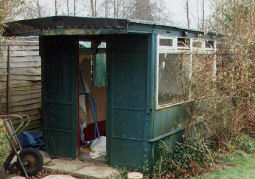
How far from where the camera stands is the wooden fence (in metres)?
8.73

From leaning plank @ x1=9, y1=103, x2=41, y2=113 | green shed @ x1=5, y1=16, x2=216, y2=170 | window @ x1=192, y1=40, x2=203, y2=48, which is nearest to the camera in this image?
green shed @ x1=5, y1=16, x2=216, y2=170

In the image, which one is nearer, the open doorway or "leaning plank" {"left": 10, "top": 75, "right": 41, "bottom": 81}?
the open doorway

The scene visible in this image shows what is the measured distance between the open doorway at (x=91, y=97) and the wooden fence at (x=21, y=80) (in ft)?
5.17

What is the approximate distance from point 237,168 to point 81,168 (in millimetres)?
3000

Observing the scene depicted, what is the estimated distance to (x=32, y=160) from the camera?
664cm

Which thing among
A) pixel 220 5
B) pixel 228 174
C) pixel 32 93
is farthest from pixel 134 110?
pixel 220 5

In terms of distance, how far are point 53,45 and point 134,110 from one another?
217 cm

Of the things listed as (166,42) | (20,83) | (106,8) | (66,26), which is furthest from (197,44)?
(106,8)

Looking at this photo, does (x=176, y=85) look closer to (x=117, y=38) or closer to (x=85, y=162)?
(x=117, y=38)

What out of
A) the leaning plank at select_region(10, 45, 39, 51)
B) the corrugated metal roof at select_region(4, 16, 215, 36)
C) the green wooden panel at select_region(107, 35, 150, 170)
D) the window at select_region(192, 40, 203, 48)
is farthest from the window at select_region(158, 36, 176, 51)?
the leaning plank at select_region(10, 45, 39, 51)

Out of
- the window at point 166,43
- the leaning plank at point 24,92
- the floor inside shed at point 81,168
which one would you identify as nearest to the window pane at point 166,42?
the window at point 166,43

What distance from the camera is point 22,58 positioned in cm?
923

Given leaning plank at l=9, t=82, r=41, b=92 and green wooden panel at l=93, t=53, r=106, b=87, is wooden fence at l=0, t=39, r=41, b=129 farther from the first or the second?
green wooden panel at l=93, t=53, r=106, b=87

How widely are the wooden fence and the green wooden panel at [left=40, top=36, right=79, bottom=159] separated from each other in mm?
1389
